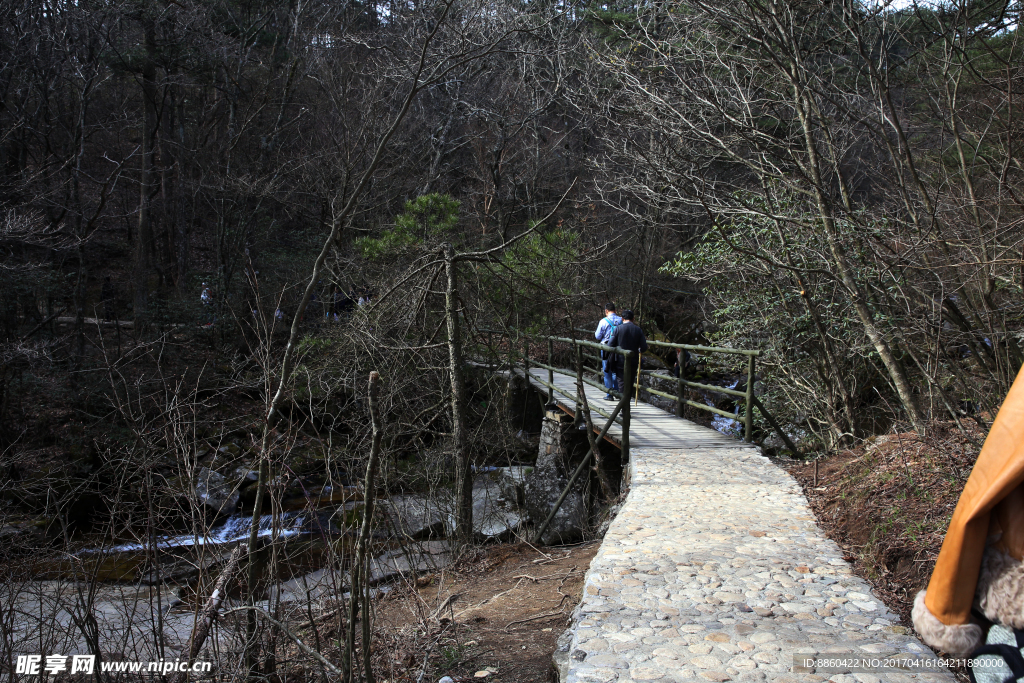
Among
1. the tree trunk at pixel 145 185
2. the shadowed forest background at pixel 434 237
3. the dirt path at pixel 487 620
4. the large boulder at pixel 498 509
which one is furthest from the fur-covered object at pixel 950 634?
the tree trunk at pixel 145 185

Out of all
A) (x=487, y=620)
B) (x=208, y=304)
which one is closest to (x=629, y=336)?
(x=487, y=620)

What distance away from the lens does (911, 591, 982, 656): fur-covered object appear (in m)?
1.79

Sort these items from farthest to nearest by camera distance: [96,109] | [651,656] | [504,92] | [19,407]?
[96,109]
[504,92]
[19,407]
[651,656]

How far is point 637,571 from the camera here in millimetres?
4605

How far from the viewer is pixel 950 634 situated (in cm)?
181

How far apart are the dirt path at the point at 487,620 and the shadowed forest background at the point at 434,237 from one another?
0.69 m

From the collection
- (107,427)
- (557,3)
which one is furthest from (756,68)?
(107,427)

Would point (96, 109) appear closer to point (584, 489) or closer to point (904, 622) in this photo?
point (584, 489)

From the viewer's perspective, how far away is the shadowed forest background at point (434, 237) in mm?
5965

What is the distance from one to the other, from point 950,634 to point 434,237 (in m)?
9.53

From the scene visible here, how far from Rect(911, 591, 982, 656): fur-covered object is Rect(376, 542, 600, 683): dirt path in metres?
2.61

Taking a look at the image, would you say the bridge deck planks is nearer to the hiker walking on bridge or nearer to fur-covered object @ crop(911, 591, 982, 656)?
the hiker walking on bridge

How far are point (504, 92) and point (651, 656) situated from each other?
646 inches

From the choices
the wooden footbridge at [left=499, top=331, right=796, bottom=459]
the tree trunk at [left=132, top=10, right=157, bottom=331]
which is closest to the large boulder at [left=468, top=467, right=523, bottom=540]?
the wooden footbridge at [left=499, top=331, right=796, bottom=459]
